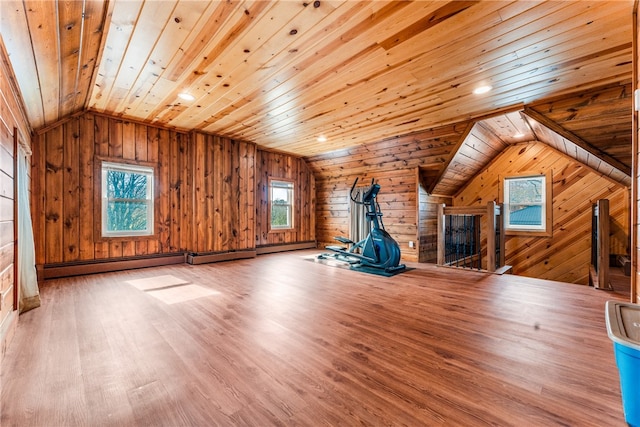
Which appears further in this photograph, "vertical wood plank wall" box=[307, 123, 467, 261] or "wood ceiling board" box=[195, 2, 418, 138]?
"vertical wood plank wall" box=[307, 123, 467, 261]

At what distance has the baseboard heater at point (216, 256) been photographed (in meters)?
5.10

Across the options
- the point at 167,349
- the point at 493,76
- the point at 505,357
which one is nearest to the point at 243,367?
the point at 167,349

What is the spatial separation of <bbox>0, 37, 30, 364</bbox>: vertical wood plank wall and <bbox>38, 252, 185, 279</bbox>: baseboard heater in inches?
86.3

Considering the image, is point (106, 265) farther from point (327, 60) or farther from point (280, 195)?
point (327, 60)

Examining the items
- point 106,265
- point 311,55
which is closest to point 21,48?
point 311,55

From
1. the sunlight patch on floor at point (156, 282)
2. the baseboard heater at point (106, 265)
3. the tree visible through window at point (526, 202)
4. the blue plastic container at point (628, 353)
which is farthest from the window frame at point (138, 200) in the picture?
the tree visible through window at point (526, 202)

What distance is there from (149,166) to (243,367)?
4.51 meters

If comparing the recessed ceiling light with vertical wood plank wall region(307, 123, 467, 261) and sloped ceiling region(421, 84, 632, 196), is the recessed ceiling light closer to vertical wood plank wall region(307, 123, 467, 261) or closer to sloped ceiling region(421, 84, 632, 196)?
sloped ceiling region(421, 84, 632, 196)

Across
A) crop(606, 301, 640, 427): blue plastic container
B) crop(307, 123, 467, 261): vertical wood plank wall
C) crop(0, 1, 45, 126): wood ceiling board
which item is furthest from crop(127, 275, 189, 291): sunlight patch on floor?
crop(307, 123, 467, 261): vertical wood plank wall

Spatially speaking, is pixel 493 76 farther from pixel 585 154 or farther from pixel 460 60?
pixel 585 154

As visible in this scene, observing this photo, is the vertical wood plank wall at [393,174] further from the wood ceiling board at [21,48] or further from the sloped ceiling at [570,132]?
the wood ceiling board at [21,48]

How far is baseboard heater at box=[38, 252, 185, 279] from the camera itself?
4.03 metres

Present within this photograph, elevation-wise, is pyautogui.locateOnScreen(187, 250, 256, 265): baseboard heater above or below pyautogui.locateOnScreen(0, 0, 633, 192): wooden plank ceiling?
below

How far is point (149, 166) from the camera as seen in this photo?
4.89 m
